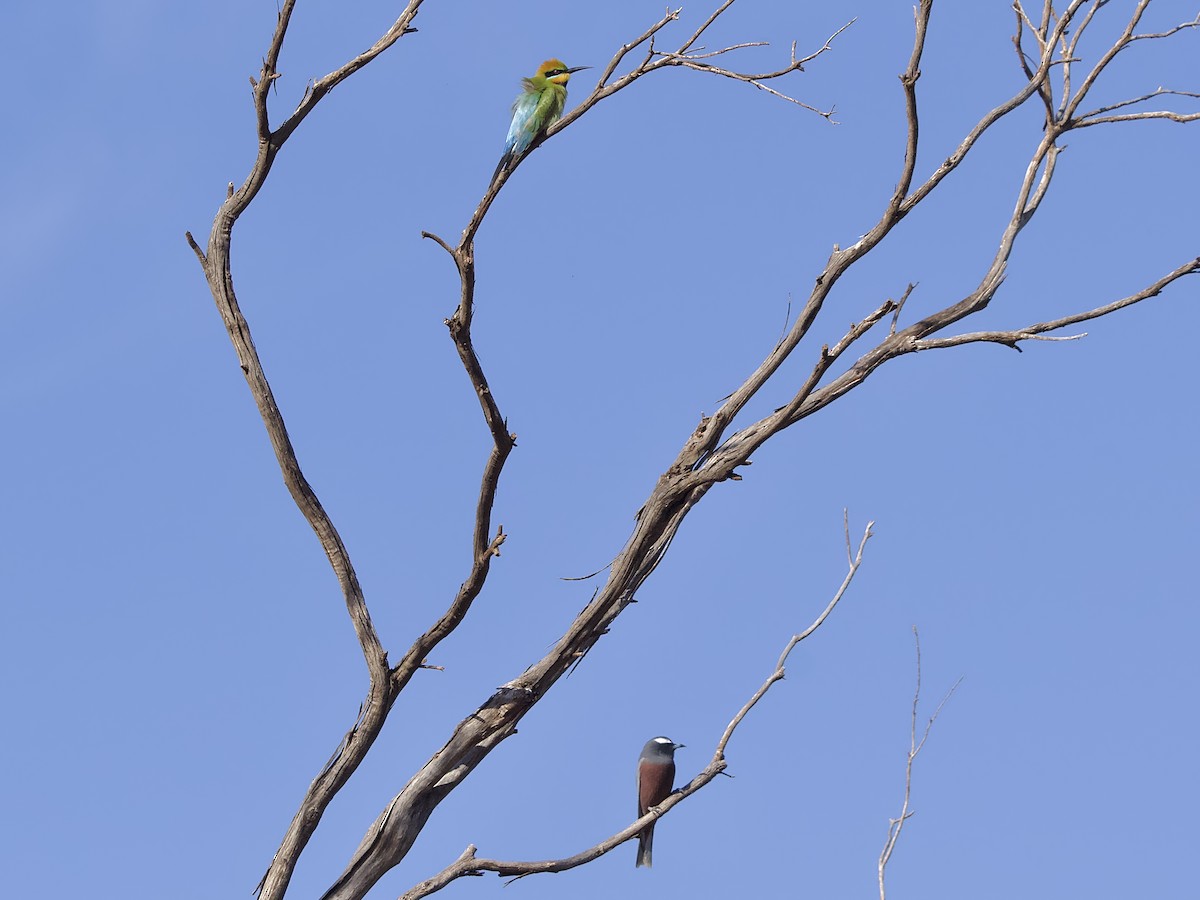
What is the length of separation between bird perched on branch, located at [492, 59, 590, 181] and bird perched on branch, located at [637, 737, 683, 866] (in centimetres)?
269

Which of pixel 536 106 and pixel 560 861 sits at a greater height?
pixel 536 106

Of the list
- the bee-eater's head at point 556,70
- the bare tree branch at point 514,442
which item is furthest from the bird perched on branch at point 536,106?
the bare tree branch at point 514,442

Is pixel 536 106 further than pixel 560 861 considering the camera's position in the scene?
Yes

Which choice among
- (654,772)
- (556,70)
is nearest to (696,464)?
(654,772)

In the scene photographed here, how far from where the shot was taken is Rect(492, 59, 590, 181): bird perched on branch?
5.45 meters

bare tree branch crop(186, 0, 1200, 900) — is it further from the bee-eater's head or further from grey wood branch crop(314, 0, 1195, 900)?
the bee-eater's head

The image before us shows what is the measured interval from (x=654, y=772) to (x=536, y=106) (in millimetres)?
3116

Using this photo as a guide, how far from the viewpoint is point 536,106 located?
597 cm

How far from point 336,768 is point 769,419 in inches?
58.0

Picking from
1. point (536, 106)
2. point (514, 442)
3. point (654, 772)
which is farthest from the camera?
point (536, 106)

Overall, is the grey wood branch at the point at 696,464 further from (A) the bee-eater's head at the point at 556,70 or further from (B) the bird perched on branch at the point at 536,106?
(A) the bee-eater's head at the point at 556,70

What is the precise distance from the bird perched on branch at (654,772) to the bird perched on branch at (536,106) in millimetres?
2693

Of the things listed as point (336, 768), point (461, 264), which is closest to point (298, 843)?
point (336, 768)

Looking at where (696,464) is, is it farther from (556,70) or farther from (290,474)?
(556,70)
